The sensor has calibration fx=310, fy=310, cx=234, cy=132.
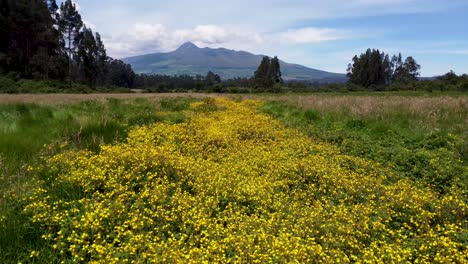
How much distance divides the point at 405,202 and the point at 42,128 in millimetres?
9064

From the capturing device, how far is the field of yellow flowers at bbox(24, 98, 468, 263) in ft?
12.3

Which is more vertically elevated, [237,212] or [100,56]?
[100,56]

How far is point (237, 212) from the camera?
4.67m

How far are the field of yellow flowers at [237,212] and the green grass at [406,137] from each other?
2.54 ft

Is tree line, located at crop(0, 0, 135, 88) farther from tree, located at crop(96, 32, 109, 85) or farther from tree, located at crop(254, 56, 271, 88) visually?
tree, located at crop(254, 56, 271, 88)

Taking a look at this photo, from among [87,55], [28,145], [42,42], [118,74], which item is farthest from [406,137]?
[118,74]

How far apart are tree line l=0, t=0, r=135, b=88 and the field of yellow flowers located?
55.7 meters

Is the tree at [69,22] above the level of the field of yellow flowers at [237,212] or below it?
above

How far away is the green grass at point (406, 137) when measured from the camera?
6.63 meters

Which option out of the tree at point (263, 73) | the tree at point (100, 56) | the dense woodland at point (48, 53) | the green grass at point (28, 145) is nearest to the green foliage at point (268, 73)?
the tree at point (263, 73)

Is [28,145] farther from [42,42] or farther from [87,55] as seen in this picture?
[87,55]

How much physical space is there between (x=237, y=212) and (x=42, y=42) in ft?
215

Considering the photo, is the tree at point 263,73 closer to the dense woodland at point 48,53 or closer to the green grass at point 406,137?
the dense woodland at point 48,53

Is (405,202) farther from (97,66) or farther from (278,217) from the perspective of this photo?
(97,66)
